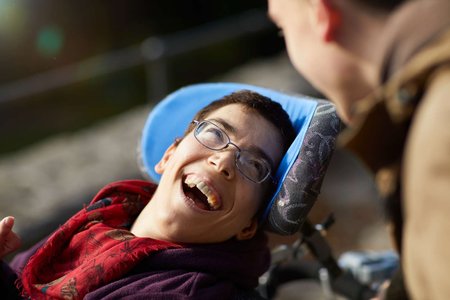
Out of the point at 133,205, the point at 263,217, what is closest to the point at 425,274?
the point at 263,217

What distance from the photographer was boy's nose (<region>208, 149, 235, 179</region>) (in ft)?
6.55

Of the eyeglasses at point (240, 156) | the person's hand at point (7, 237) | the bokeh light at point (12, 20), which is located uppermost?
the eyeglasses at point (240, 156)

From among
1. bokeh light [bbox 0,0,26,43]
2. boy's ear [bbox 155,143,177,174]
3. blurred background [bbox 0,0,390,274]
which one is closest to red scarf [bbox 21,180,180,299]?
boy's ear [bbox 155,143,177,174]

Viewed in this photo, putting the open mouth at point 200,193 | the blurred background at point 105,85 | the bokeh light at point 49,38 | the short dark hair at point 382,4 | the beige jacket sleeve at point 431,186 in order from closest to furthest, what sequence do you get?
the beige jacket sleeve at point 431,186 → the short dark hair at point 382,4 → the open mouth at point 200,193 → the blurred background at point 105,85 → the bokeh light at point 49,38

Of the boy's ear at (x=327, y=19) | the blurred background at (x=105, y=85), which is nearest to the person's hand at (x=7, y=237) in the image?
the blurred background at (x=105, y=85)

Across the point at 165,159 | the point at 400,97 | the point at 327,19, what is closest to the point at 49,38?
the point at 165,159

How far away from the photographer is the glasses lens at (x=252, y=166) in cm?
204

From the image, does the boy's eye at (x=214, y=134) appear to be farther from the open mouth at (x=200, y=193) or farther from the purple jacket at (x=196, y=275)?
the purple jacket at (x=196, y=275)

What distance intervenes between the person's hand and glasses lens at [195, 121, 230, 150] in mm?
640

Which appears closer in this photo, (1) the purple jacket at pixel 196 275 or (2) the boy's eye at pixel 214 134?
(1) the purple jacket at pixel 196 275

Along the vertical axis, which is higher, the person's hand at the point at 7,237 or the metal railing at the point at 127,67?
the person's hand at the point at 7,237

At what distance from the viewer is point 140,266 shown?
77.1 inches

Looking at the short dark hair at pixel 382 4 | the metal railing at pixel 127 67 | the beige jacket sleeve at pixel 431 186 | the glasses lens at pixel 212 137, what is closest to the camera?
the beige jacket sleeve at pixel 431 186

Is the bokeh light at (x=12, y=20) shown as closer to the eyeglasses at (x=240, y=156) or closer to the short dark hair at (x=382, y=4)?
the eyeglasses at (x=240, y=156)
